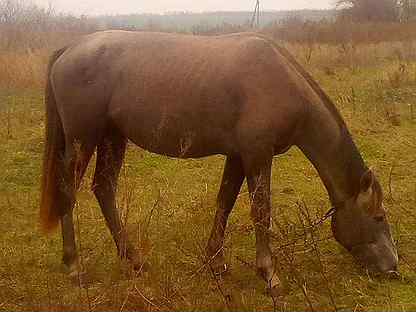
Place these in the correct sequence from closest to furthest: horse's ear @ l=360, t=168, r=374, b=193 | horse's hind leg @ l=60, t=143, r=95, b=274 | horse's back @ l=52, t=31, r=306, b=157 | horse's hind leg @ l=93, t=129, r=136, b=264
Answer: horse's back @ l=52, t=31, r=306, b=157
horse's ear @ l=360, t=168, r=374, b=193
horse's hind leg @ l=60, t=143, r=95, b=274
horse's hind leg @ l=93, t=129, r=136, b=264

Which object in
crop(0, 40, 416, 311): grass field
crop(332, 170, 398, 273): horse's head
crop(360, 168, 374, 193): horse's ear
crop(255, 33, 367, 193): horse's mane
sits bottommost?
crop(0, 40, 416, 311): grass field

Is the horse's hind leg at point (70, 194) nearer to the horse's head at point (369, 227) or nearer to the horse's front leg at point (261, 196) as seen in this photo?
the horse's front leg at point (261, 196)

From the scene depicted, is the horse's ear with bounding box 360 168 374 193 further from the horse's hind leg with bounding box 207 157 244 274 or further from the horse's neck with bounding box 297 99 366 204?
the horse's hind leg with bounding box 207 157 244 274

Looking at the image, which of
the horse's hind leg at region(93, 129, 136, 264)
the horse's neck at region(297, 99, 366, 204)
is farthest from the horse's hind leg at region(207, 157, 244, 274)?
the horse's hind leg at region(93, 129, 136, 264)

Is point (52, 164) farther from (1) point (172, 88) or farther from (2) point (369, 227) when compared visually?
(2) point (369, 227)

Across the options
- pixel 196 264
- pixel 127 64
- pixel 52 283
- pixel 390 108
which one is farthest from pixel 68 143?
pixel 390 108

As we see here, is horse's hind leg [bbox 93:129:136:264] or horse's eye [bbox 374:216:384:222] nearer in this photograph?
horse's eye [bbox 374:216:384:222]

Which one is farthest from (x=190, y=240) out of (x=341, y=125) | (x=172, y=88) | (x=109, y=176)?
(x=341, y=125)

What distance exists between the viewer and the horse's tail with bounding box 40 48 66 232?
14.0 ft

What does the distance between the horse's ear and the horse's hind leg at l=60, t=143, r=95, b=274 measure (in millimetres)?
2016

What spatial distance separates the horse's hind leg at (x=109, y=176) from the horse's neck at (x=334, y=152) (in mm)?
1494

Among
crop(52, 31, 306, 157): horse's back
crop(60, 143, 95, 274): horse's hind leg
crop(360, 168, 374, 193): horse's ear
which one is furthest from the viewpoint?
crop(60, 143, 95, 274): horse's hind leg

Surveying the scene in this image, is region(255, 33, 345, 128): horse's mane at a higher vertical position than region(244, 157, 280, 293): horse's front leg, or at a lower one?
higher

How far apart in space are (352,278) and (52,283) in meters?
2.20
